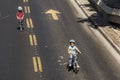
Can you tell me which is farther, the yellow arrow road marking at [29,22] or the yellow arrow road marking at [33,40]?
the yellow arrow road marking at [29,22]

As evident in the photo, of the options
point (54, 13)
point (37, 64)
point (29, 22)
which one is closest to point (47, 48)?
point (37, 64)

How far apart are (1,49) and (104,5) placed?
13607 millimetres

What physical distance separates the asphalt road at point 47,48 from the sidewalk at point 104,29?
2.78 ft

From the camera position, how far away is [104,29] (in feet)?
108

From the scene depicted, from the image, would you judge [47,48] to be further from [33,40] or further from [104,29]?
[104,29]

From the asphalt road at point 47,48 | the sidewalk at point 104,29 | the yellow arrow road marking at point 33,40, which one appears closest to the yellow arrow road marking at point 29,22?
the asphalt road at point 47,48

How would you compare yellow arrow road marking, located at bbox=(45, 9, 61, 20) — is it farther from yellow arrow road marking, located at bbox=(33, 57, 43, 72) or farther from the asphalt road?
yellow arrow road marking, located at bbox=(33, 57, 43, 72)

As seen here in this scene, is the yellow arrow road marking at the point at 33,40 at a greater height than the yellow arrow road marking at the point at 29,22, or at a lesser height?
greater

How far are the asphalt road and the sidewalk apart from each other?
33.3 inches

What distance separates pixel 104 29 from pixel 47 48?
714 cm

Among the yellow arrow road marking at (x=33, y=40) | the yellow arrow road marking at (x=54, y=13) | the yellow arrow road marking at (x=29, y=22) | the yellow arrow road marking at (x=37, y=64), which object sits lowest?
the yellow arrow road marking at (x=54, y=13)

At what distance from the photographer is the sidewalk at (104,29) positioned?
29.3m

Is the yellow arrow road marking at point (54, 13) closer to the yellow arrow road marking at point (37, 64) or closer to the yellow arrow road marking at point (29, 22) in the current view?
the yellow arrow road marking at point (29, 22)

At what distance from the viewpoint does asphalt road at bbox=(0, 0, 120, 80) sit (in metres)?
23.5
